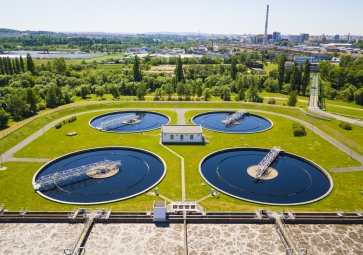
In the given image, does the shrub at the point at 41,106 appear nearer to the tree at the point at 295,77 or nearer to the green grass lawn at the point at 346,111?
the green grass lawn at the point at 346,111

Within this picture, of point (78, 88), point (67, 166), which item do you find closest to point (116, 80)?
point (78, 88)

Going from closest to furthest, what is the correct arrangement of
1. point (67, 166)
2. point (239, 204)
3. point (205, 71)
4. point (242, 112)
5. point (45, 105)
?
point (239, 204), point (67, 166), point (242, 112), point (45, 105), point (205, 71)

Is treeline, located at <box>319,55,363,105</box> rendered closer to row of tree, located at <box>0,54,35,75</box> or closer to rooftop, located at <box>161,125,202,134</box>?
rooftop, located at <box>161,125,202,134</box>

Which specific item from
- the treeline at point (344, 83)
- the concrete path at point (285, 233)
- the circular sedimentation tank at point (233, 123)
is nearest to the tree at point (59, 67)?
the circular sedimentation tank at point (233, 123)

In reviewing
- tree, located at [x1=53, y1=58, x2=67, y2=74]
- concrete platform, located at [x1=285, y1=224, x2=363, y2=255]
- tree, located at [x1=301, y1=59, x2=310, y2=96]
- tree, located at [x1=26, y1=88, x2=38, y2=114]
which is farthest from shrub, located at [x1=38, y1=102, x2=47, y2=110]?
tree, located at [x1=301, y1=59, x2=310, y2=96]

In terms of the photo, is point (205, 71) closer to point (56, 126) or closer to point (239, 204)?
point (56, 126)

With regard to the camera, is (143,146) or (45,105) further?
(45,105)

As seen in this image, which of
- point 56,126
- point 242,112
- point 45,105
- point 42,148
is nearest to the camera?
point 42,148
